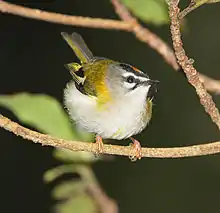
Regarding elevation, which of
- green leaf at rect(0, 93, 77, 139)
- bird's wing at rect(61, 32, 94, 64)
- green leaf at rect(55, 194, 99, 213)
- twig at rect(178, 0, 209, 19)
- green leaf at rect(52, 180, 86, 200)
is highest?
bird's wing at rect(61, 32, 94, 64)

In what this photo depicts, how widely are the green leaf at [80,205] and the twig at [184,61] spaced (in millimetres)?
864

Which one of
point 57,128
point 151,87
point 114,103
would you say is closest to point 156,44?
point 151,87

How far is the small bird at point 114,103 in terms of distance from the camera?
6.74ft

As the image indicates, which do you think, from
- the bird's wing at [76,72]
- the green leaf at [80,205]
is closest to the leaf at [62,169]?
the green leaf at [80,205]

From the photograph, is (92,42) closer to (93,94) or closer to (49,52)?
(49,52)

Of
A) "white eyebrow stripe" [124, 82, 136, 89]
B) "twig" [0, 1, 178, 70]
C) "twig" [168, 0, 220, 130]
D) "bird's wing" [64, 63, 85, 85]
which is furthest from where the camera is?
"bird's wing" [64, 63, 85, 85]

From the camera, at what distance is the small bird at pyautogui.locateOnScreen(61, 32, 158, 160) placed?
2055mm

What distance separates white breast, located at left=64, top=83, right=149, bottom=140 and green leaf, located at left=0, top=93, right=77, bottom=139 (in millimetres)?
97

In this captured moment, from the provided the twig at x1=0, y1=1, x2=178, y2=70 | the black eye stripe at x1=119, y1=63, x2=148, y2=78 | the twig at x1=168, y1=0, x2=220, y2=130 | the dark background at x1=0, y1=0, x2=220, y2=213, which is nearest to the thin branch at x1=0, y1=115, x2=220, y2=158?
the twig at x1=168, y1=0, x2=220, y2=130

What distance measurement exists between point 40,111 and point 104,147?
1.73 feet

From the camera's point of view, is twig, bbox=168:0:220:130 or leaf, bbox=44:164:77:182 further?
leaf, bbox=44:164:77:182

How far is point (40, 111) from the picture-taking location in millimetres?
1913

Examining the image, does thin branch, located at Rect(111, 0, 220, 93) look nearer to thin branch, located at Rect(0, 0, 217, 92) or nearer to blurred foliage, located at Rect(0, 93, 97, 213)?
thin branch, located at Rect(0, 0, 217, 92)

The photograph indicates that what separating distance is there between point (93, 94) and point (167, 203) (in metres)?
2.32
